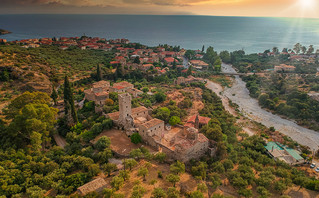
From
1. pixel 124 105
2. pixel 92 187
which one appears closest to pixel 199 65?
pixel 124 105

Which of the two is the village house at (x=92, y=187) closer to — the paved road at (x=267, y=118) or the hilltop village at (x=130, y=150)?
the hilltop village at (x=130, y=150)

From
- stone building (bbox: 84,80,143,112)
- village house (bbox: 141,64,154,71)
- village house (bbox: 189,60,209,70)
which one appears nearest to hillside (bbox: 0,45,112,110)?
stone building (bbox: 84,80,143,112)

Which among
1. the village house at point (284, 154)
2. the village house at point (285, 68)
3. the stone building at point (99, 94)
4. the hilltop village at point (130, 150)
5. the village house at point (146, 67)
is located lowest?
the village house at point (284, 154)

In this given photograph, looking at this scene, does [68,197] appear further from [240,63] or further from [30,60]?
[240,63]

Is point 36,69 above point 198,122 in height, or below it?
above

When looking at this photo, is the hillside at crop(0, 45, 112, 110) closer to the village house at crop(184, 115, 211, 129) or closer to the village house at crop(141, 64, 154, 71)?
the village house at crop(141, 64, 154, 71)

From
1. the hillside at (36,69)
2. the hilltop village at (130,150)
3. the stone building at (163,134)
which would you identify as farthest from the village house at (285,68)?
the hillside at (36,69)

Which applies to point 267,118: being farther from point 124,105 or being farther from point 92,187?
point 92,187
